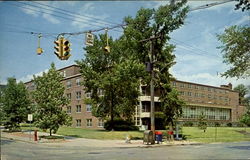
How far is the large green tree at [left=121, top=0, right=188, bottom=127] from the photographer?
34469mm

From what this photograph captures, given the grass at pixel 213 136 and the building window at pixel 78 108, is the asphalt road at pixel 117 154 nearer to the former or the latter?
the grass at pixel 213 136

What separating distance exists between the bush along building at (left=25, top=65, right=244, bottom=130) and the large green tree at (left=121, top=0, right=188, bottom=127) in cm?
1162

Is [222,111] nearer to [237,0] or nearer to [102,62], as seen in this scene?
[102,62]

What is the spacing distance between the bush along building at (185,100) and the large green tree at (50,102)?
1049cm

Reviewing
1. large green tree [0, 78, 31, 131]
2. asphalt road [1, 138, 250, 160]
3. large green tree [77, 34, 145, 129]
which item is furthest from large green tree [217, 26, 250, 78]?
large green tree [0, 78, 31, 131]

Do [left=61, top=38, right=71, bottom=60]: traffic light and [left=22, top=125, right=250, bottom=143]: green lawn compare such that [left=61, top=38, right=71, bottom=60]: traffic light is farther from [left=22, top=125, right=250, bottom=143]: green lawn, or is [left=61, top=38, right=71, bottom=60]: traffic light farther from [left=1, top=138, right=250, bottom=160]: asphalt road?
[left=22, top=125, right=250, bottom=143]: green lawn

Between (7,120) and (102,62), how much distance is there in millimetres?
14635

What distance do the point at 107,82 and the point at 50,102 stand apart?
10430mm

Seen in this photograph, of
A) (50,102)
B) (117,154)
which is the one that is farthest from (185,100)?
(117,154)

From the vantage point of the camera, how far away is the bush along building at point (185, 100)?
5467 centimetres

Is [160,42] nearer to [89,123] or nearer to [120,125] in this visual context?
[120,125]

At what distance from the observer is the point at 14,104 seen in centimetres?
4078

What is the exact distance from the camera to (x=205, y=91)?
87.1m

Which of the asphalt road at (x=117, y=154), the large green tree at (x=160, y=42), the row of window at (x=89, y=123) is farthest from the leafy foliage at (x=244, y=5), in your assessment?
the row of window at (x=89, y=123)
